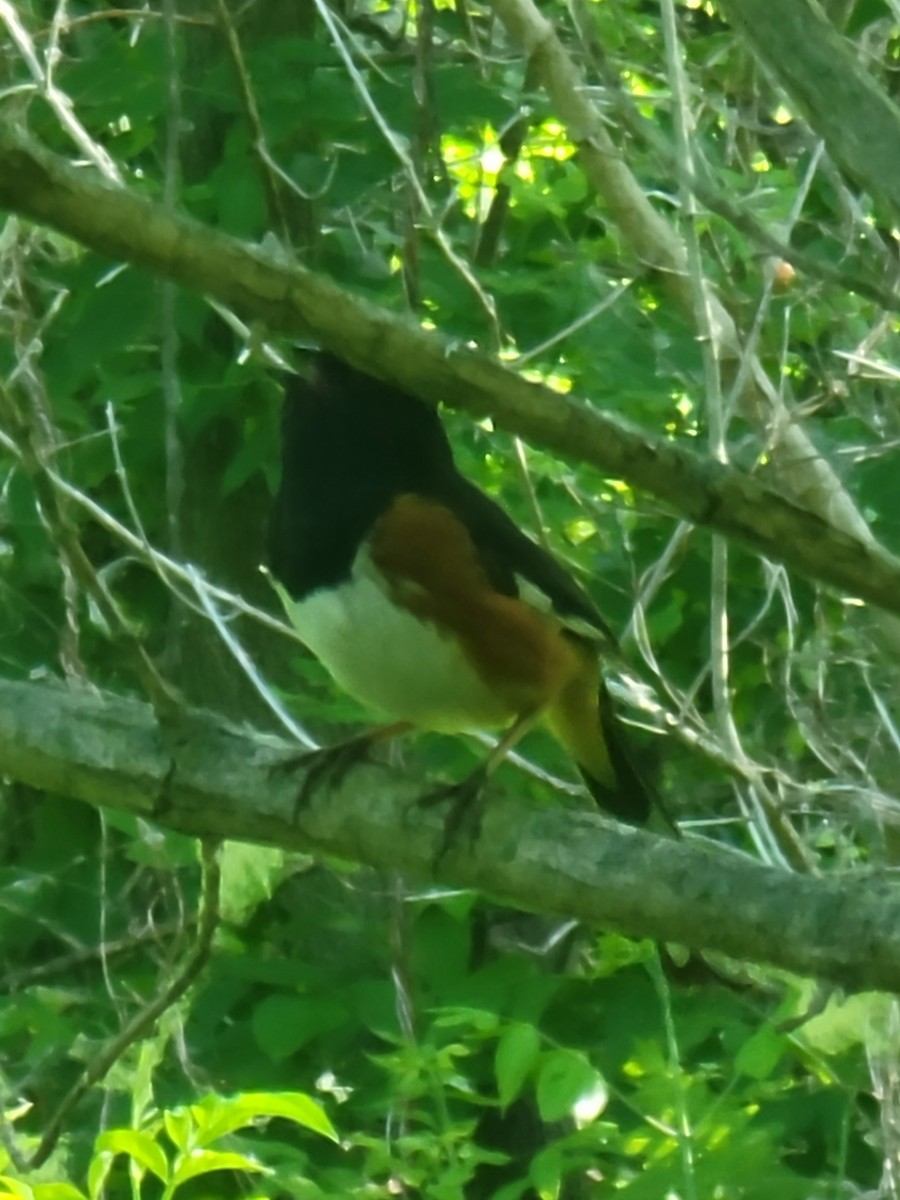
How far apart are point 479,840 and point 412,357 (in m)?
0.61

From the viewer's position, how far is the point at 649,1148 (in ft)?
7.07

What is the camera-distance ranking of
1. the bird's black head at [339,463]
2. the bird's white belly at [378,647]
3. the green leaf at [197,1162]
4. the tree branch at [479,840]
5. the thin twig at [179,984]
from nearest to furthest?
the green leaf at [197,1162] → the tree branch at [479,840] → the thin twig at [179,984] → the bird's white belly at [378,647] → the bird's black head at [339,463]

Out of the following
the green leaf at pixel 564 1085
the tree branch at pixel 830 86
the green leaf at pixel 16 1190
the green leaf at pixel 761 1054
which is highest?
the tree branch at pixel 830 86

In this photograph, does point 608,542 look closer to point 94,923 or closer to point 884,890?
point 94,923

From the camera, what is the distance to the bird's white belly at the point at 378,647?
2105mm

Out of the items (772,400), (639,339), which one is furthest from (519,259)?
(772,400)

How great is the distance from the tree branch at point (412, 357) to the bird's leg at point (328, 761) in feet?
2.08

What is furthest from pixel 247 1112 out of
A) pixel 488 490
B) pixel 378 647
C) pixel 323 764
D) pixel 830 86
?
pixel 488 490

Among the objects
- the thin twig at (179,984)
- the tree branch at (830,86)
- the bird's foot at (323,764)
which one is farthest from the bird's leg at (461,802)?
the tree branch at (830,86)

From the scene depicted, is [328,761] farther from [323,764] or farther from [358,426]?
[358,426]

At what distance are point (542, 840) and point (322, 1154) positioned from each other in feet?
5.52

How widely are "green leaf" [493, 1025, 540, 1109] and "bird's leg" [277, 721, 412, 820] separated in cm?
36

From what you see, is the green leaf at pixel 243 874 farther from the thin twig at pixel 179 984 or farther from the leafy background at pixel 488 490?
the thin twig at pixel 179 984

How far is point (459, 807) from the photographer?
180cm
